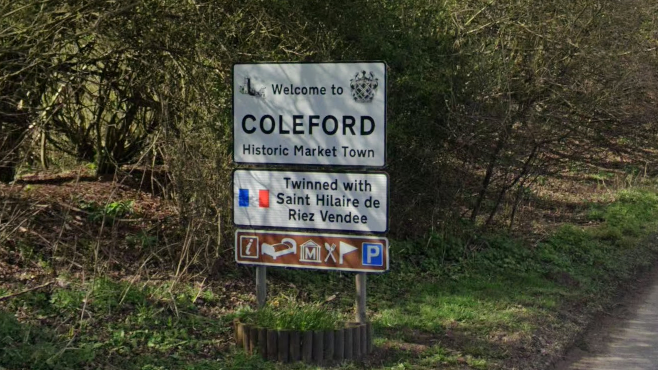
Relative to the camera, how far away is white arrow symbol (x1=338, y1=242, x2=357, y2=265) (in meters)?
7.11

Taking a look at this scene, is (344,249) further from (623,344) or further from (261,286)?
(623,344)

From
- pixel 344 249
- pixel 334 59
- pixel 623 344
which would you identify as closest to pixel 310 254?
pixel 344 249

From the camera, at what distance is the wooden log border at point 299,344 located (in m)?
6.90

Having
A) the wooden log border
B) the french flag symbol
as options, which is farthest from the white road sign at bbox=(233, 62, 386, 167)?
the wooden log border

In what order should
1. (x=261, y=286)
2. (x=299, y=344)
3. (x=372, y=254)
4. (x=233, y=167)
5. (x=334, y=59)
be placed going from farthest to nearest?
(x=334, y=59) → (x=233, y=167) → (x=261, y=286) → (x=372, y=254) → (x=299, y=344)

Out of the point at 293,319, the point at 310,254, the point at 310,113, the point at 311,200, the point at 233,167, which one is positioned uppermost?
the point at 310,113

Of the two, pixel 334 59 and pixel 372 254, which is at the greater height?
pixel 334 59

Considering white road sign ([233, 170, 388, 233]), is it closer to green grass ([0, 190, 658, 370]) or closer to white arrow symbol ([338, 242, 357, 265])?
white arrow symbol ([338, 242, 357, 265])

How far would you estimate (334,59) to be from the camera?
9836mm

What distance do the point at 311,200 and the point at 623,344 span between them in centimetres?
398

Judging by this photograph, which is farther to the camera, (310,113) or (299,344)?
(310,113)

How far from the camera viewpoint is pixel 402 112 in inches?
420

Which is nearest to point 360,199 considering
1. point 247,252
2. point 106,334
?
point 247,252

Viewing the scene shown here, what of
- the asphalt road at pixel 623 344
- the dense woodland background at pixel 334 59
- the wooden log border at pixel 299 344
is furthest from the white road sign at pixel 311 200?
the asphalt road at pixel 623 344
